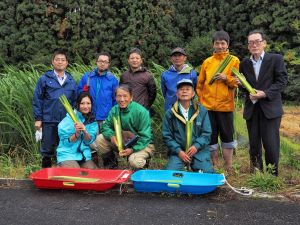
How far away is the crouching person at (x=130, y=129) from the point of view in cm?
537

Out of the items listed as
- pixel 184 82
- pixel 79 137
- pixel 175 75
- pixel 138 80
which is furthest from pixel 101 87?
pixel 184 82

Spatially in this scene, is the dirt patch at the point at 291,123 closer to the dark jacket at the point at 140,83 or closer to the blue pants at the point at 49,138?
the dark jacket at the point at 140,83

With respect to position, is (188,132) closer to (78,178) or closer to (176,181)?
(176,181)

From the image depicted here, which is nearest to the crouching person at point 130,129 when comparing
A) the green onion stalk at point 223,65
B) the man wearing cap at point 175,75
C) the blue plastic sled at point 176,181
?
the blue plastic sled at point 176,181

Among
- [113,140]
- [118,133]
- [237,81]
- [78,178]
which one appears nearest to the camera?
[78,178]

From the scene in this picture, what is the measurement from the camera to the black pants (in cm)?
511

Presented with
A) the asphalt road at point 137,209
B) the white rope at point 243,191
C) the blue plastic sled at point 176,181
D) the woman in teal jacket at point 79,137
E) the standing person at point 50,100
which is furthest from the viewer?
the standing person at point 50,100

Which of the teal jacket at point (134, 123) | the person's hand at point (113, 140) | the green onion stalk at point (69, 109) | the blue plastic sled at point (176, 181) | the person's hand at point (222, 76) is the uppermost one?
the person's hand at point (222, 76)

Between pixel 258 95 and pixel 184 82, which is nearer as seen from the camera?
pixel 258 95

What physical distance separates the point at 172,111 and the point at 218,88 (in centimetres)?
67

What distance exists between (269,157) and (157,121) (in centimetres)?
203

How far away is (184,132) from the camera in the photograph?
17.3 ft

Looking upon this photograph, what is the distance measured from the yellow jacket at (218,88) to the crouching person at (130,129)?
2.69 feet

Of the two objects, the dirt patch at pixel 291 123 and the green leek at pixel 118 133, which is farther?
the dirt patch at pixel 291 123
